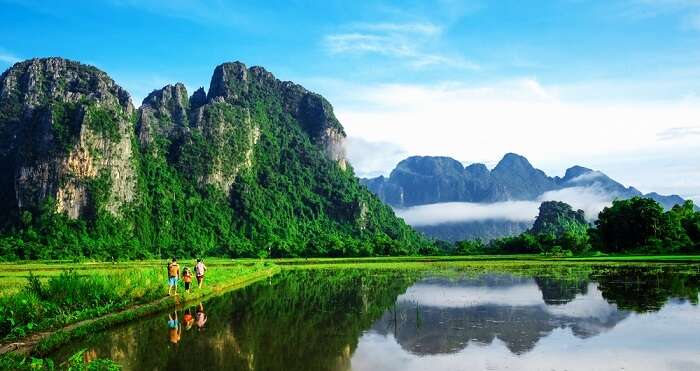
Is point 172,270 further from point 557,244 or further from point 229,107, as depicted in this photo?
point 229,107

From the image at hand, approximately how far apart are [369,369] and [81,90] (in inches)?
5951

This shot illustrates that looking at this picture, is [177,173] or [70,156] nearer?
[70,156]

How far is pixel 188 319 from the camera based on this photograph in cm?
1777

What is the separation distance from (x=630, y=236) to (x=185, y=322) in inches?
2446

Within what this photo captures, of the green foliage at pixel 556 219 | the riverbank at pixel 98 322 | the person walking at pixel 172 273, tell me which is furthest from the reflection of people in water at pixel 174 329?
the green foliage at pixel 556 219

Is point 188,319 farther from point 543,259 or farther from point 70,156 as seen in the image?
point 70,156

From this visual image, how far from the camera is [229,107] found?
157 meters

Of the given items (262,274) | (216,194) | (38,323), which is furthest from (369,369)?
(216,194)

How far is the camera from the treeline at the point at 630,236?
192 ft

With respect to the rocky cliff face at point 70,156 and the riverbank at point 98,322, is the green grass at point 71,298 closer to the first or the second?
the riverbank at point 98,322

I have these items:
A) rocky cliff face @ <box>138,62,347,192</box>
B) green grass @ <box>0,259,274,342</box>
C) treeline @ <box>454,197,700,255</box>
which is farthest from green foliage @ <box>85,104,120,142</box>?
green grass @ <box>0,259,274,342</box>

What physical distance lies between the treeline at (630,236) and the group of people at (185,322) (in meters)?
49.9

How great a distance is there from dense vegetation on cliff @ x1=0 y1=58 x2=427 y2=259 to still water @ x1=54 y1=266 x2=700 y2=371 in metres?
62.7

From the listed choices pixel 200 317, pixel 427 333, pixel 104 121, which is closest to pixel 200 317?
pixel 200 317
